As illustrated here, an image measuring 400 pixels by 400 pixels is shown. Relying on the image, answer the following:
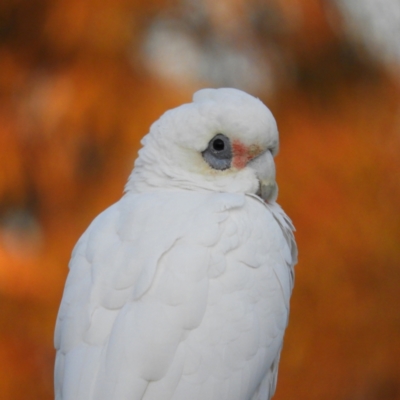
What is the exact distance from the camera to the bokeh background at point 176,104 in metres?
2.66

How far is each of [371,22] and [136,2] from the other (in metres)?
1.20

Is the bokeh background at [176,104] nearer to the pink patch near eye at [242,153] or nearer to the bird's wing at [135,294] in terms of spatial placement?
the pink patch near eye at [242,153]

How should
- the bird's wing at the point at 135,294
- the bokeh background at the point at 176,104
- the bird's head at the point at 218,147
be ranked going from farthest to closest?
the bokeh background at the point at 176,104 < the bird's head at the point at 218,147 < the bird's wing at the point at 135,294

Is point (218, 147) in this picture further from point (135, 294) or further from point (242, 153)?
point (135, 294)

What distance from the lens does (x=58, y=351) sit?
1250mm

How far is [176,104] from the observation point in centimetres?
269

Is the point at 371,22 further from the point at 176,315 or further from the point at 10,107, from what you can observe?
the point at 176,315

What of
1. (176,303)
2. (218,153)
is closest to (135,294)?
(176,303)

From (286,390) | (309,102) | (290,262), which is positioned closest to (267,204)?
(290,262)

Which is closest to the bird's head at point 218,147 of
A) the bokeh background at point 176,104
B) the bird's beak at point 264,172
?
the bird's beak at point 264,172

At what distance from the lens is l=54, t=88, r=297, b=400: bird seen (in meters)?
1.11

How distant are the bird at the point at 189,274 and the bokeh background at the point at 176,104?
1256mm

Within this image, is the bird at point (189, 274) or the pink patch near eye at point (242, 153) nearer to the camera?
the bird at point (189, 274)

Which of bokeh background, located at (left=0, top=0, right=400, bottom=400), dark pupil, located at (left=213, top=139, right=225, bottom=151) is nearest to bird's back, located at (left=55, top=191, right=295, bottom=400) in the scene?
dark pupil, located at (left=213, top=139, right=225, bottom=151)
